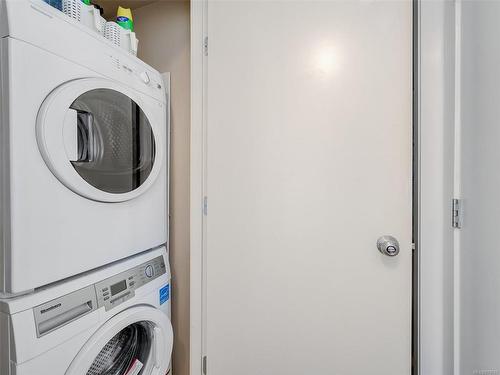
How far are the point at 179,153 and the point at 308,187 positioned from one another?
2.46 ft

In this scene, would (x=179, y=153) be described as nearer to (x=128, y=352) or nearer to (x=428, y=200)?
(x=128, y=352)

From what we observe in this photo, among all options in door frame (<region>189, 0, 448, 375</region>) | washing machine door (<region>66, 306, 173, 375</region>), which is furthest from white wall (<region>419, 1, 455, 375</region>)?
washing machine door (<region>66, 306, 173, 375</region>)

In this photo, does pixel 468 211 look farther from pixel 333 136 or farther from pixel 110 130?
pixel 110 130

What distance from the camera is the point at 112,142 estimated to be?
876mm

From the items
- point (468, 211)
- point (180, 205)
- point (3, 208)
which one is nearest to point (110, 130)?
point (3, 208)

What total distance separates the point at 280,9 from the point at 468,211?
3.27ft

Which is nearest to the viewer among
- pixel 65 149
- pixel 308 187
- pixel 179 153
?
pixel 65 149

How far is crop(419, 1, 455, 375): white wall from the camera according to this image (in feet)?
2.67

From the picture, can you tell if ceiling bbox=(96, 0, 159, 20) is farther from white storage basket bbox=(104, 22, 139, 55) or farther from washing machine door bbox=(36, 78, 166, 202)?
washing machine door bbox=(36, 78, 166, 202)

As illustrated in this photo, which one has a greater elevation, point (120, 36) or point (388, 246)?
point (120, 36)

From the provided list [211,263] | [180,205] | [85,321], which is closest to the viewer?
[85,321]

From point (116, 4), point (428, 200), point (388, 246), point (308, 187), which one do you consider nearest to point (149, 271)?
point (308, 187)

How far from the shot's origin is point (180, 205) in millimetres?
1328

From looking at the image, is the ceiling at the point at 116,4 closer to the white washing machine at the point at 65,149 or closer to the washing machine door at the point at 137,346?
the white washing machine at the point at 65,149
